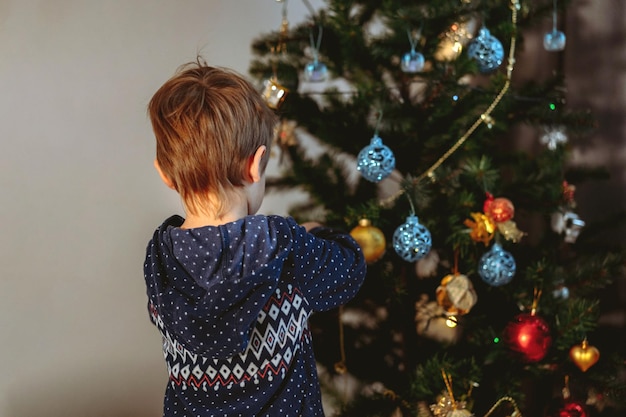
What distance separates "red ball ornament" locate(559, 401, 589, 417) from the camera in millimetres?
1458

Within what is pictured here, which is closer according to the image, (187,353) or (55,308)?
(187,353)

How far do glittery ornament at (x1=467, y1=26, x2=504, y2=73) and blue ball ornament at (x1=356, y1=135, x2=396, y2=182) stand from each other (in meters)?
0.25

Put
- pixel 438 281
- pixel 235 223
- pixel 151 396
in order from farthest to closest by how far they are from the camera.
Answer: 1. pixel 151 396
2. pixel 438 281
3. pixel 235 223

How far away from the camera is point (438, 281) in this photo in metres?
1.49

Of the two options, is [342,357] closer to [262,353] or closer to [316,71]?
[262,353]

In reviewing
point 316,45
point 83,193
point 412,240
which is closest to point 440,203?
point 412,240

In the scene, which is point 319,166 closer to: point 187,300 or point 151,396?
point 187,300

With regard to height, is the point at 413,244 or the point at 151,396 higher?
the point at 413,244

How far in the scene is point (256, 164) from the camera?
1.06 metres

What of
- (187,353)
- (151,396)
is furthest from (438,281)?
(151,396)

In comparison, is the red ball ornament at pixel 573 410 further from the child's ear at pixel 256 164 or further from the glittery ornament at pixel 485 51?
the child's ear at pixel 256 164

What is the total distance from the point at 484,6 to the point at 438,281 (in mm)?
558

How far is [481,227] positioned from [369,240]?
0.23m

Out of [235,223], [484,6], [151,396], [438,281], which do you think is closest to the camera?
[235,223]
